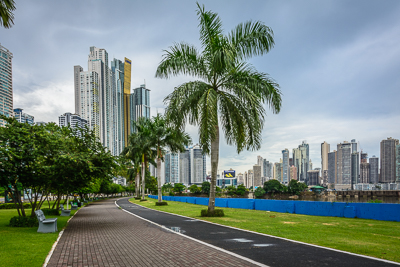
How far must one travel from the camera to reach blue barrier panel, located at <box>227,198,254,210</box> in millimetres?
24464

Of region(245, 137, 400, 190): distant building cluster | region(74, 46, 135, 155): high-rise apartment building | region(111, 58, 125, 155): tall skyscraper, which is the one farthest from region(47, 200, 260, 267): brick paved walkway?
region(111, 58, 125, 155): tall skyscraper

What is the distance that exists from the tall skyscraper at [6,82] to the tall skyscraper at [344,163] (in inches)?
4936

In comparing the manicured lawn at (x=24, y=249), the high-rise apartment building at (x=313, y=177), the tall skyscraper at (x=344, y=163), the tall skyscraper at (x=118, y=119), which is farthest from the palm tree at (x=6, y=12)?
the high-rise apartment building at (x=313, y=177)

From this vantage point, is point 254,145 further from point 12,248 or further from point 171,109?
point 12,248

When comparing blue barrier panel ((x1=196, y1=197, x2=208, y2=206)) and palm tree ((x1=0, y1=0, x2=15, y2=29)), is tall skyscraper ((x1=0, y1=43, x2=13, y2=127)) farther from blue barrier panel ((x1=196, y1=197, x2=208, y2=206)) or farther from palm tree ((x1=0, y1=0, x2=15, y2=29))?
palm tree ((x1=0, y1=0, x2=15, y2=29))

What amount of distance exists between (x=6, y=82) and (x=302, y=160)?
157 m

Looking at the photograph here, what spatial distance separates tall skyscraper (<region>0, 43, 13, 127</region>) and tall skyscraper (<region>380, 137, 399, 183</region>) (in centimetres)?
12524

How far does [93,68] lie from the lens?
15562cm

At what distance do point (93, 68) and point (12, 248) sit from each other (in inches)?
6311

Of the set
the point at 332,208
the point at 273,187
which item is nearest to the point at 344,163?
the point at 273,187

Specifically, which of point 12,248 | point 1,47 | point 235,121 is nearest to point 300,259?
point 12,248

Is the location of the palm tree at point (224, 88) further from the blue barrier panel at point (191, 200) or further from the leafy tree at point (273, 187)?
the leafy tree at point (273, 187)

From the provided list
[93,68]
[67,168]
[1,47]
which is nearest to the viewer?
[67,168]

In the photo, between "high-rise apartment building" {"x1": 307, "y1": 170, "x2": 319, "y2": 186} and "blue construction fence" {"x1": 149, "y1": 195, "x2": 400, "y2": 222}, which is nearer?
"blue construction fence" {"x1": 149, "y1": 195, "x2": 400, "y2": 222}
